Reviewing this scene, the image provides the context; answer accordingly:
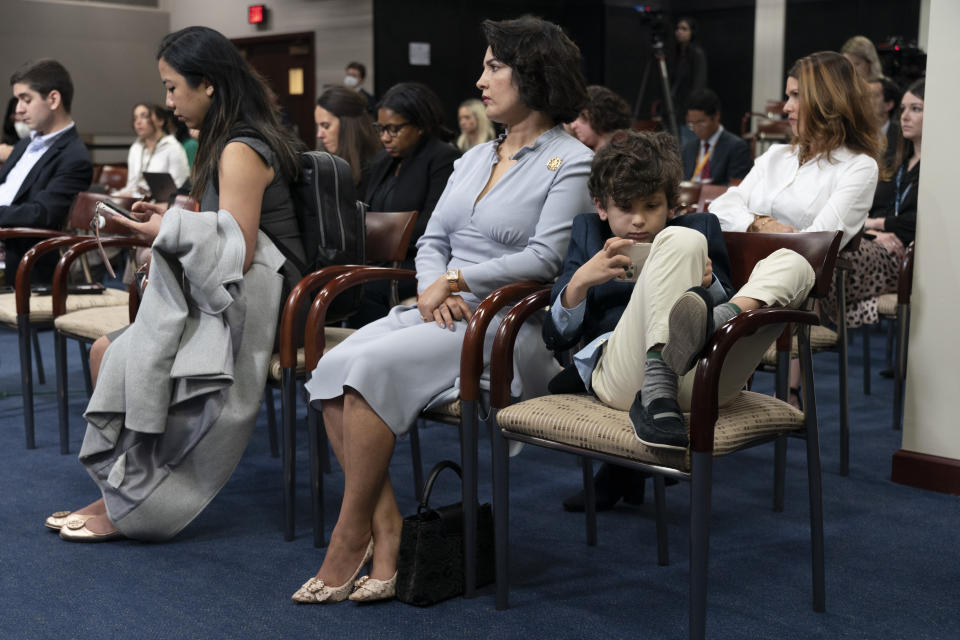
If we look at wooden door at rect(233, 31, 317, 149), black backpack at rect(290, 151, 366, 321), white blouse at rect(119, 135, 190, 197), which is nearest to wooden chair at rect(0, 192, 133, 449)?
black backpack at rect(290, 151, 366, 321)

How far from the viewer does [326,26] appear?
31.0 feet

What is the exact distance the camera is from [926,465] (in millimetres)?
2846

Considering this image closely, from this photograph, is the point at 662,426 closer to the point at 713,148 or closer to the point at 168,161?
the point at 713,148

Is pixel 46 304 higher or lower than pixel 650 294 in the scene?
lower

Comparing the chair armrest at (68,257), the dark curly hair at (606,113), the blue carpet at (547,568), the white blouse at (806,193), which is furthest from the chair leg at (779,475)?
the chair armrest at (68,257)

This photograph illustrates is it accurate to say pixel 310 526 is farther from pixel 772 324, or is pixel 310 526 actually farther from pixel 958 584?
pixel 958 584

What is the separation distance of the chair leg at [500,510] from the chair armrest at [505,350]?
0.04 metres

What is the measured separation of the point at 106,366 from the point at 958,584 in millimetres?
1955

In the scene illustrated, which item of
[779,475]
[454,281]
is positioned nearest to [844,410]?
[779,475]

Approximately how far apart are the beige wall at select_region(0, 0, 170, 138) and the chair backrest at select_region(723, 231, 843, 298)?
9418 mm

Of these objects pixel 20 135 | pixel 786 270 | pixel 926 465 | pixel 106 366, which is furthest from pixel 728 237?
pixel 20 135

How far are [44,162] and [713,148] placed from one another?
10.9ft

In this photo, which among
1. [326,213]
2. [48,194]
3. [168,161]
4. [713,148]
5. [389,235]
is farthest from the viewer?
[168,161]

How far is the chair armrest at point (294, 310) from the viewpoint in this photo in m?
2.39
